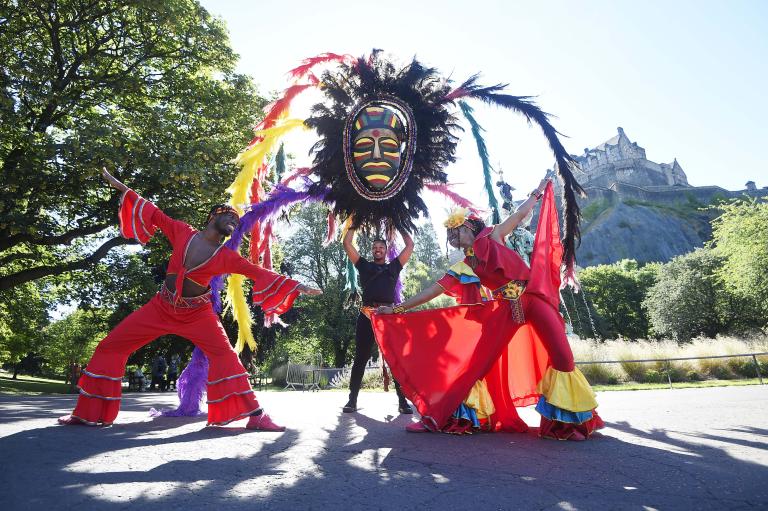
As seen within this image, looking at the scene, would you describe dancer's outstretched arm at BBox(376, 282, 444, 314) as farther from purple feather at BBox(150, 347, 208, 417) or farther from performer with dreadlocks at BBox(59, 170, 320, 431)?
purple feather at BBox(150, 347, 208, 417)

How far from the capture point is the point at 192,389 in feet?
16.4

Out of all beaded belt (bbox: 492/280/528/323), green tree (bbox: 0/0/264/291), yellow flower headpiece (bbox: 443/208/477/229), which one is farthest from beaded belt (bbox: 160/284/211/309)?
green tree (bbox: 0/0/264/291)

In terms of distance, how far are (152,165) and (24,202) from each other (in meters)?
4.10

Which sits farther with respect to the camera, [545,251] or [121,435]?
[545,251]

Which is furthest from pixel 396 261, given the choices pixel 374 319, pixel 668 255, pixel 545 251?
pixel 668 255

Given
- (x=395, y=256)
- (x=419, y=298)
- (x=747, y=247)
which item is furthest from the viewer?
(x=747, y=247)

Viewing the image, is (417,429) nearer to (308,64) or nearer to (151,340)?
(151,340)

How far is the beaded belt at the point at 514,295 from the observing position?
371cm

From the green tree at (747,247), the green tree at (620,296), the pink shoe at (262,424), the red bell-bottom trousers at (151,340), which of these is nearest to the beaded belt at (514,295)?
the pink shoe at (262,424)

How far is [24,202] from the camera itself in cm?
1123

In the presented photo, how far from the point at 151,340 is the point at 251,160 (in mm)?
2861

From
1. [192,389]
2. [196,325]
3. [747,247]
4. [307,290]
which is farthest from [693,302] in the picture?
[196,325]

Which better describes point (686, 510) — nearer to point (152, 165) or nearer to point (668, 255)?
point (152, 165)

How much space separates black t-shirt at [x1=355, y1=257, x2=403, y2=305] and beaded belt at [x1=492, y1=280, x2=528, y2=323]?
1.69 m
